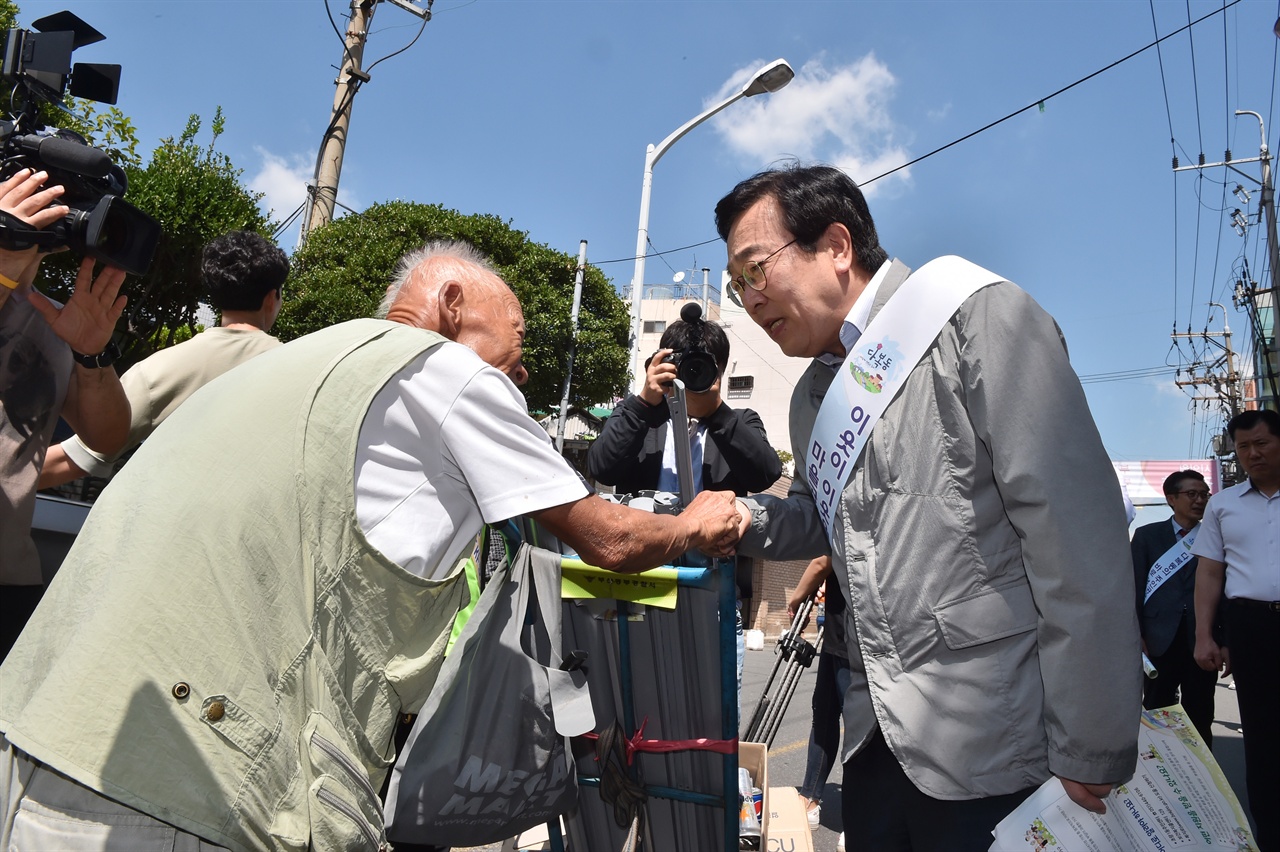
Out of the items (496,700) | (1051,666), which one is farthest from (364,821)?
(1051,666)

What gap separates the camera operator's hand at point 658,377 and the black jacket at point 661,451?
6 centimetres

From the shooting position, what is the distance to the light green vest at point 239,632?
1.28 m

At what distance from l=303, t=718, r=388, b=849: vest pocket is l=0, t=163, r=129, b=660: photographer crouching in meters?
1.34

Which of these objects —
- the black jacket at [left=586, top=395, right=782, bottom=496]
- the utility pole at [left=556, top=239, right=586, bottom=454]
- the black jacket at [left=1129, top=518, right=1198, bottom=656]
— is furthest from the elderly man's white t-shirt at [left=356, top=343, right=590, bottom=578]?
the utility pole at [left=556, top=239, right=586, bottom=454]

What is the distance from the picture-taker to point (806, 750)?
20.4 ft

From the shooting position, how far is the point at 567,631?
84.8 inches

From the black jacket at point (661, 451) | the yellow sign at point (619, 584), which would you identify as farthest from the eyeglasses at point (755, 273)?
the black jacket at point (661, 451)

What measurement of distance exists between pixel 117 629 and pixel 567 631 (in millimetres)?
1054

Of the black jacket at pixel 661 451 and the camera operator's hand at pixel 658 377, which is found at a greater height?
the camera operator's hand at pixel 658 377

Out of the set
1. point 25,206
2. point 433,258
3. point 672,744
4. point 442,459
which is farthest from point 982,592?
point 25,206

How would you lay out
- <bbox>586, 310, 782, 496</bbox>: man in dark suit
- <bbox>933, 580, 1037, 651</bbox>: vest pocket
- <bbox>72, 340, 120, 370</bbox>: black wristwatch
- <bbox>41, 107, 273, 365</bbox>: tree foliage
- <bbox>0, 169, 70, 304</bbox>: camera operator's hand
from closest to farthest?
1. <bbox>933, 580, 1037, 651</bbox>: vest pocket
2. <bbox>0, 169, 70, 304</bbox>: camera operator's hand
3. <bbox>72, 340, 120, 370</bbox>: black wristwatch
4. <bbox>586, 310, 782, 496</bbox>: man in dark suit
5. <bbox>41, 107, 273, 365</bbox>: tree foliage

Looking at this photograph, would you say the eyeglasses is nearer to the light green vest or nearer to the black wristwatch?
the light green vest

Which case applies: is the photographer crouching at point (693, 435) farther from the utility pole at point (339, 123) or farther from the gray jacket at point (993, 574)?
the utility pole at point (339, 123)

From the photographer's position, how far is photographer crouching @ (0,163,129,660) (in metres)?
2.22
